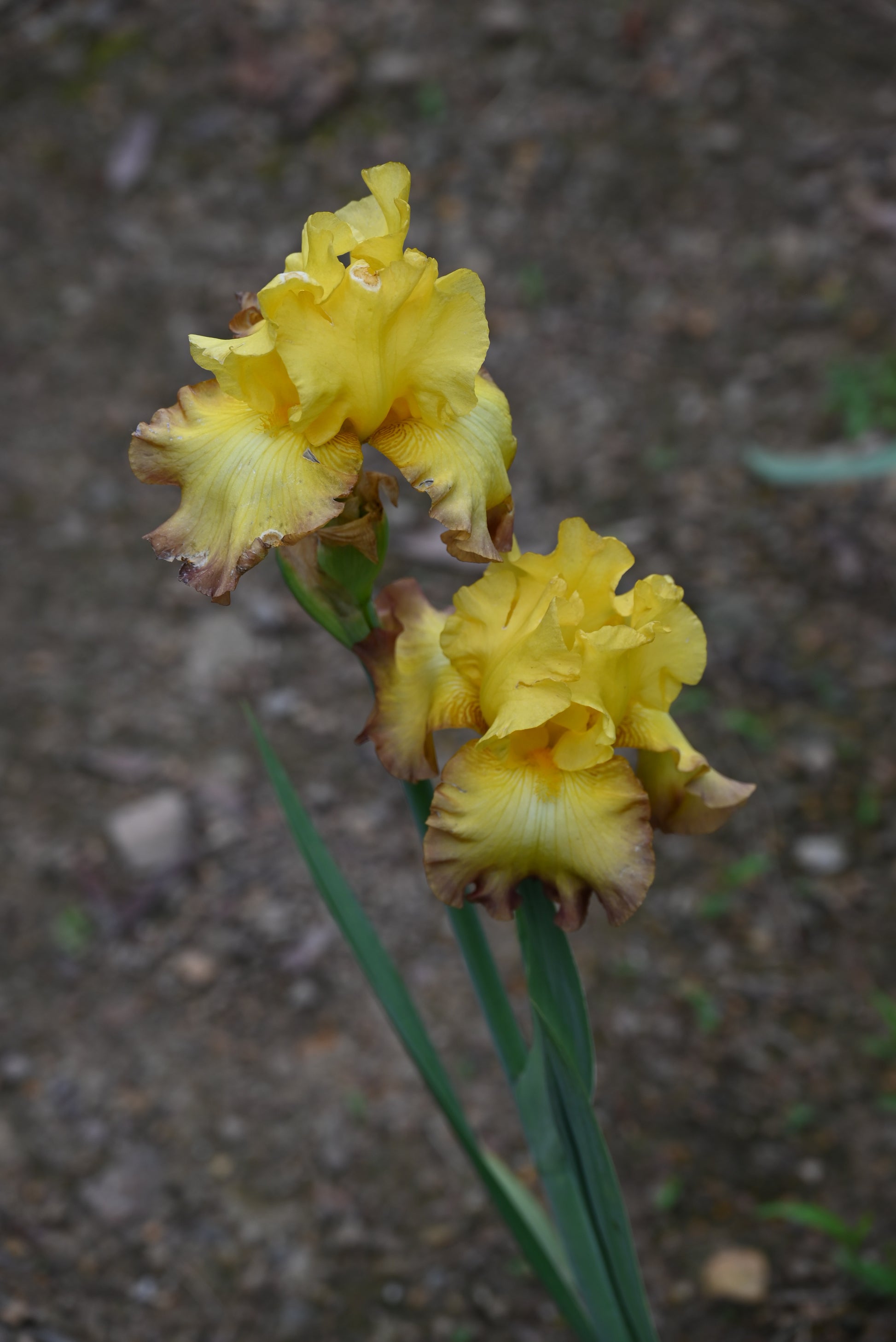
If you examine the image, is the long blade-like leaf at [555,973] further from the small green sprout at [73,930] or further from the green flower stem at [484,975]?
the small green sprout at [73,930]

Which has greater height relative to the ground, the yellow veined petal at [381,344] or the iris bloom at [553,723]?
the yellow veined petal at [381,344]

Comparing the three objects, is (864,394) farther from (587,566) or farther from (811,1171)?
(587,566)

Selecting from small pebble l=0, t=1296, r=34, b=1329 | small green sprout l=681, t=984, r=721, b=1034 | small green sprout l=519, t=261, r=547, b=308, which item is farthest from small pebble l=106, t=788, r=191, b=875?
small green sprout l=519, t=261, r=547, b=308

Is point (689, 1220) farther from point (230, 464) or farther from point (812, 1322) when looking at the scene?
point (230, 464)

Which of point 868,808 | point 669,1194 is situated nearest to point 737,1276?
point 669,1194

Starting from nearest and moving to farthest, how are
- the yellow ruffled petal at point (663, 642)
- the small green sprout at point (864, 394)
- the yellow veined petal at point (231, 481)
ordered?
the yellow veined petal at point (231, 481), the yellow ruffled petal at point (663, 642), the small green sprout at point (864, 394)

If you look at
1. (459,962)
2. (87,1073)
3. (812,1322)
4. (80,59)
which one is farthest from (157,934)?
(80,59)

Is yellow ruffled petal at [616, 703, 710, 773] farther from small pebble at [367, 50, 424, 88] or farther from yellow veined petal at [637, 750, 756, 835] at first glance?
small pebble at [367, 50, 424, 88]

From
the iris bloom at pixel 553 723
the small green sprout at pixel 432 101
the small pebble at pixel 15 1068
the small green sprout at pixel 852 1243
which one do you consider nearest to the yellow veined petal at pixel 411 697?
the iris bloom at pixel 553 723
